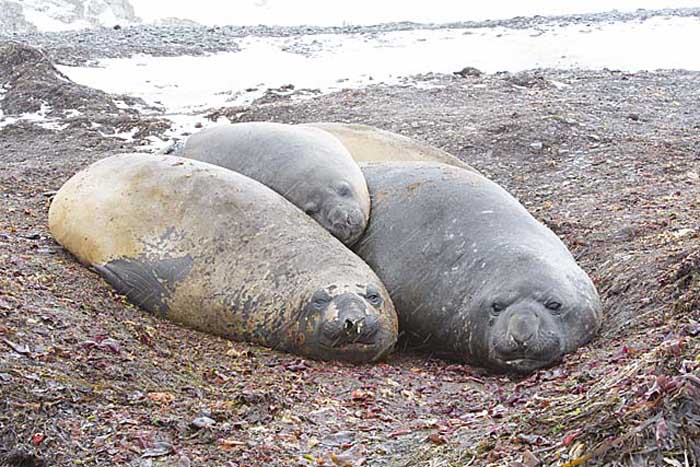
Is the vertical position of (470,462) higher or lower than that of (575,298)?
higher

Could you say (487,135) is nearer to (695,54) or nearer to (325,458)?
(325,458)

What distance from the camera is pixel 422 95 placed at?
11.2 meters

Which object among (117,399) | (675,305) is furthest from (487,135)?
(117,399)

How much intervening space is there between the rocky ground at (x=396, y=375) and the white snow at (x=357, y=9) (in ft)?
61.4

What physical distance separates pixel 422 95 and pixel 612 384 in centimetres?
845

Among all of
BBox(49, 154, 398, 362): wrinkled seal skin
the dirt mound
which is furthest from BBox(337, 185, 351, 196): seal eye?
the dirt mound

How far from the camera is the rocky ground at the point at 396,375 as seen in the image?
2783 millimetres

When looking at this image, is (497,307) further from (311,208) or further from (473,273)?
(311,208)

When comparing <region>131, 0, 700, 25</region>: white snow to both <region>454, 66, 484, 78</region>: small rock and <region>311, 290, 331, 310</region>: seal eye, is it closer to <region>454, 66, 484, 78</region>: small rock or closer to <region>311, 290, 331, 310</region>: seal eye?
<region>454, 66, 484, 78</region>: small rock

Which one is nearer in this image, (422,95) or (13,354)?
(13,354)

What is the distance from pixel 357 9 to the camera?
29375 mm

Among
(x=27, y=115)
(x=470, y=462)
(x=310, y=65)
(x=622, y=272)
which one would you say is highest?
(x=470, y=462)

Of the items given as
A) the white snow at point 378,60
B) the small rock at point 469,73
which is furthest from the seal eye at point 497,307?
the small rock at point 469,73

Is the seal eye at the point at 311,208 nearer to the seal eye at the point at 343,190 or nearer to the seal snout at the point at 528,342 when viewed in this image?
the seal eye at the point at 343,190
